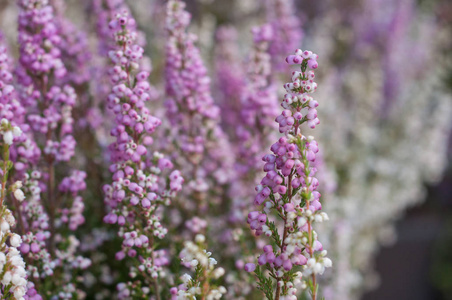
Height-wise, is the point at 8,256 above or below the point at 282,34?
below

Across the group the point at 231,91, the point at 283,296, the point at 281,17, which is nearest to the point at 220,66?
the point at 231,91

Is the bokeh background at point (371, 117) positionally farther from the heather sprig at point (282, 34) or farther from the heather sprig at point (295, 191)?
the heather sprig at point (295, 191)

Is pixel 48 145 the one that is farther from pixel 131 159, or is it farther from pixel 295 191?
pixel 295 191

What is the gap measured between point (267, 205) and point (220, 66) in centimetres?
119

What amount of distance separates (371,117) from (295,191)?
5.12ft

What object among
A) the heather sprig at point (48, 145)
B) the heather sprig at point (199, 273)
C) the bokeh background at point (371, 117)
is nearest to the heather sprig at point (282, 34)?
the bokeh background at point (371, 117)

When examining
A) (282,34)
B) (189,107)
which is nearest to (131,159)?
(189,107)

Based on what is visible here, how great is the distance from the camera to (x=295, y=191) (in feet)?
2.34

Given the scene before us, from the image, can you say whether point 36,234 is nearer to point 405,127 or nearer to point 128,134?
point 128,134

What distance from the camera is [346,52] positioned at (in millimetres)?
2693

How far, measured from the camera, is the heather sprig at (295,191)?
2.15 feet

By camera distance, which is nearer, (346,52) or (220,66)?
(220,66)

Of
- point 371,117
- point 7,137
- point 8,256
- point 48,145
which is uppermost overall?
point 371,117

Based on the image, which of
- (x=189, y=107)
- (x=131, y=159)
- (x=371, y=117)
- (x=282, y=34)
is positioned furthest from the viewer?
(x=371, y=117)
